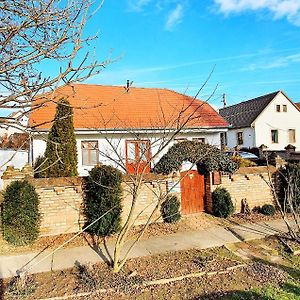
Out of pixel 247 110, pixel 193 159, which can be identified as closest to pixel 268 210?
pixel 193 159

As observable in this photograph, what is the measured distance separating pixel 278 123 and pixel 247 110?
3.39 meters

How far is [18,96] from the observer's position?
2850mm

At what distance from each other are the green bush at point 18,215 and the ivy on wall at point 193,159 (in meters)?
4.13

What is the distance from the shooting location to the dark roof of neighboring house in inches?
1286

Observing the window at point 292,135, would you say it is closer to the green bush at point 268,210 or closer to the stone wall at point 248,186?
the stone wall at point 248,186

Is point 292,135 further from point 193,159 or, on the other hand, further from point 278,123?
point 193,159

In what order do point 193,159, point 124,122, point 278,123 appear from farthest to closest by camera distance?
point 278,123 → point 124,122 → point 193,159

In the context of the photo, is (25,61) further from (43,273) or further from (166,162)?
(166,162)

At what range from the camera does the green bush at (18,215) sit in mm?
7797

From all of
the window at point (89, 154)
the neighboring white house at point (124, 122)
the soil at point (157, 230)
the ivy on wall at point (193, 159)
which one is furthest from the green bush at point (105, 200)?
the window at point (89, 154)

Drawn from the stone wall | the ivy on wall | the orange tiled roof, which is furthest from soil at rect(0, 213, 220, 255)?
the orange tiled roof

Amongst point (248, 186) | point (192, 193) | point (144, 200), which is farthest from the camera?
point (248, 186)

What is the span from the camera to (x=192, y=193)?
35.9ft

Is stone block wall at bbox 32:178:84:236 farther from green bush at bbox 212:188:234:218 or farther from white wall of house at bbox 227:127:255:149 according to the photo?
white wall of house at bbox 227:127:255:149
